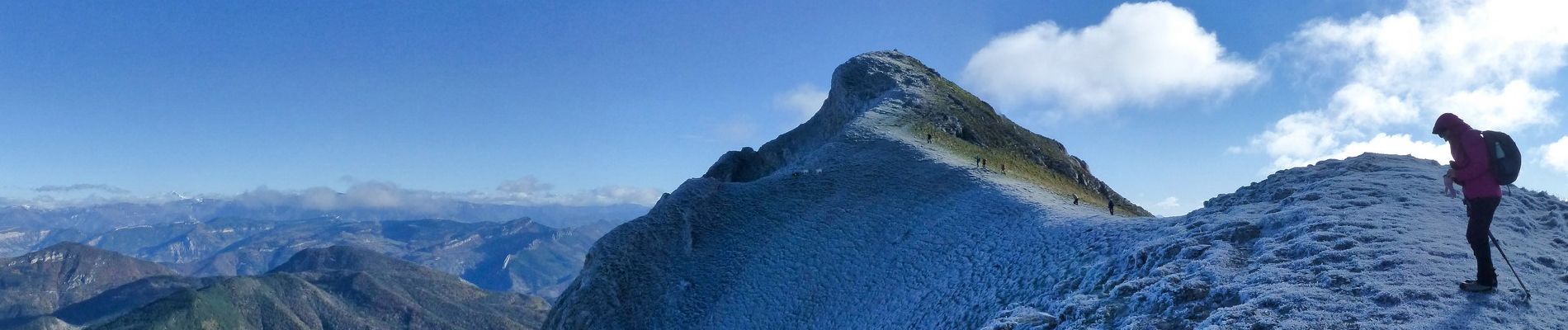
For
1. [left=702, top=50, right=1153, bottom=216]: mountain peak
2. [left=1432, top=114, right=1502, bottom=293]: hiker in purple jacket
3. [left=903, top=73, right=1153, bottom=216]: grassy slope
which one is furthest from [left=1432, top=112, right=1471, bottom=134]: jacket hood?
[left=903, top=73, right=1153, bottom=216]: grassy slope

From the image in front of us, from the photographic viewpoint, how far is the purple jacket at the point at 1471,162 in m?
15.4

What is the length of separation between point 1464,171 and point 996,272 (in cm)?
2183

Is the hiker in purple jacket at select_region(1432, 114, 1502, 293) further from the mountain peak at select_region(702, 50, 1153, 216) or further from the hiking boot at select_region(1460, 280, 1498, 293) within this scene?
the mountain peak at select_region(702, 50, 1153, 216)

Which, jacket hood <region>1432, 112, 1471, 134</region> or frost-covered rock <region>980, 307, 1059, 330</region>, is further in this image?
frost-covered rock <region>980, 307, 1059, 330</region>

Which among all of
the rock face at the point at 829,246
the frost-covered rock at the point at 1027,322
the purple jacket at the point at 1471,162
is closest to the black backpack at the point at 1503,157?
the purple jacket at the point at 1471,162

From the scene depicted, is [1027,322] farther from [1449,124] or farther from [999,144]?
[999,144]

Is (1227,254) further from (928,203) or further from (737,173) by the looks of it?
(737,173)

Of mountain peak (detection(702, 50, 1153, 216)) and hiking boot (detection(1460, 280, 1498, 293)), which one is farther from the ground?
mountain peak (detection(702, 50, 1153, 216))

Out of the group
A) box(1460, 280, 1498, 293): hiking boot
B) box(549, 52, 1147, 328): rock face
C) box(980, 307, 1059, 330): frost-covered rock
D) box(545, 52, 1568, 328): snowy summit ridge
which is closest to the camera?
box(1460, 280, 1498, 293): hiking boot

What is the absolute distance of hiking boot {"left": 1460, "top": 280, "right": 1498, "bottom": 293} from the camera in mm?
15852

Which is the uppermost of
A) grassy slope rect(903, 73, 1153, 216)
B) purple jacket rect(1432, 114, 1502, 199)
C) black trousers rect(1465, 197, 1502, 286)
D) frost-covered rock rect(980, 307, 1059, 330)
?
grassy slope rect(903, 73, 1153, 216)

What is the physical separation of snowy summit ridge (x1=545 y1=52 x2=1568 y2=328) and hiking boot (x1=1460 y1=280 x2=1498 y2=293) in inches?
5.4

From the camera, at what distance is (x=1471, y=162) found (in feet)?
51.0

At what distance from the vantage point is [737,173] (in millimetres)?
79812
